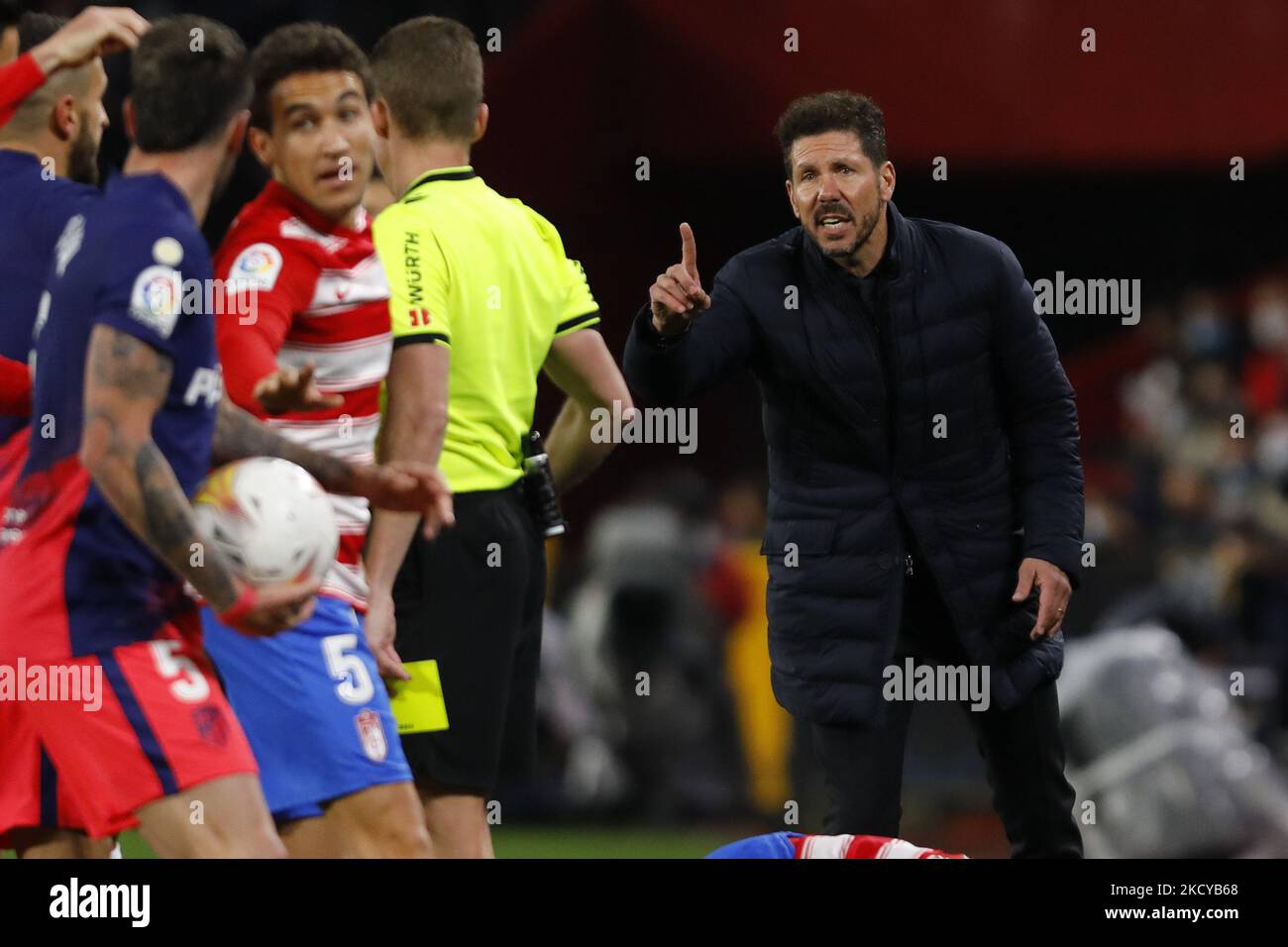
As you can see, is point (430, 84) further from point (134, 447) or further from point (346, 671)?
point (134, 447)

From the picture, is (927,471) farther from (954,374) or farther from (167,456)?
(167,456)

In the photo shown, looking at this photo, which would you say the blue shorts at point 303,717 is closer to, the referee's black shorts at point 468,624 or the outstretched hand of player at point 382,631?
the outstretched hand of player at point 382,631

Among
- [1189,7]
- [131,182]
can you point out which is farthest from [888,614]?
[1189,7]

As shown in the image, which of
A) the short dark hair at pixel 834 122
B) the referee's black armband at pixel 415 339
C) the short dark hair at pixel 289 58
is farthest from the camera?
the short dark hair at pixel 834 122

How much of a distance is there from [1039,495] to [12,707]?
2584 millimetres

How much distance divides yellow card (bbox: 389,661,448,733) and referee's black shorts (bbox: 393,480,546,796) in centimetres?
2

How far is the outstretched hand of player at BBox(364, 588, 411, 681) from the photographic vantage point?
15.5ft

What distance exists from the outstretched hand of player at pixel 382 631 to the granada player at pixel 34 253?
0.72 metres

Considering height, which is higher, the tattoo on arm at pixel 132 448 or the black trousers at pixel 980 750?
the tattoo on arm at pixel 132 448

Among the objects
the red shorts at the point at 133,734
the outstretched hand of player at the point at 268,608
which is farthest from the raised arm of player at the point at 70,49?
the red shorts at the point at 133,734

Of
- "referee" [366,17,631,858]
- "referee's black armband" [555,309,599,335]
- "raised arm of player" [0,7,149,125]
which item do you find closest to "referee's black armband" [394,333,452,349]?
"referee" [366,17,631,858]

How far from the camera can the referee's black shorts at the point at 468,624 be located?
5.08 m

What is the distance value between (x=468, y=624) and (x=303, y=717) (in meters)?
0.86

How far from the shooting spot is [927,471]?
535 cm
